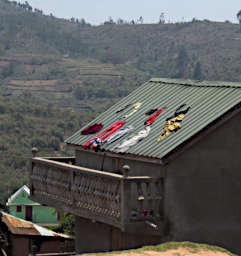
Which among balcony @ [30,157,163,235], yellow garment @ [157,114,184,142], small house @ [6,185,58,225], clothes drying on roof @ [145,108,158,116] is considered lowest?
small house @ [6,185,58,225]

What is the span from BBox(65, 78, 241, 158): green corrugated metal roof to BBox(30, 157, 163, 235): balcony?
0.98 m

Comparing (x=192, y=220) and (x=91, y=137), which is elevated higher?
(x=91, y=137)

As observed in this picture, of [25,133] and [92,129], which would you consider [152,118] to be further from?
[25,133]

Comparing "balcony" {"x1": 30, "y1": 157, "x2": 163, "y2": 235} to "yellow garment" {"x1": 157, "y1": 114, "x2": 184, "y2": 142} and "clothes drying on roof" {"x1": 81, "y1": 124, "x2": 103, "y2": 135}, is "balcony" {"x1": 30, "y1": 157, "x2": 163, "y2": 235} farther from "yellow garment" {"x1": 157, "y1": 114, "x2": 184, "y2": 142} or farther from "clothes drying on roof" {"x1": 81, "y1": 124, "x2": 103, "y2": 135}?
"clothes drying on roof" {"x1": 81, "y1": 124, "x2": 103, "y2": 135}

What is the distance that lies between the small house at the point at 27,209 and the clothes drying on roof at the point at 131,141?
61989mm

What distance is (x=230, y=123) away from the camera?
1858cm

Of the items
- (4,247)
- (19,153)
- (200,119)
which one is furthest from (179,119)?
(19,153)

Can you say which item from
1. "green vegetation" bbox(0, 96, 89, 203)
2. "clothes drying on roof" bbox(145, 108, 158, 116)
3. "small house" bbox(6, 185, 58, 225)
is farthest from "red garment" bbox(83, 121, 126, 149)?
"green vegetation" bbox(0, 96, 89, 203)

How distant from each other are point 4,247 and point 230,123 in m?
9.49

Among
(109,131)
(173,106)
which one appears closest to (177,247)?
(173,106)

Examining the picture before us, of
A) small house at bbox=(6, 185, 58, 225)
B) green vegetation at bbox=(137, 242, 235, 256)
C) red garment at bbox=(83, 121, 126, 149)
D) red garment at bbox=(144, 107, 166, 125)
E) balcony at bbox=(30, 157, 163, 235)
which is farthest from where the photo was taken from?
small house at bbox=(6, 185, 58, 225)

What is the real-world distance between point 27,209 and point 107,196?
6680 centimetres

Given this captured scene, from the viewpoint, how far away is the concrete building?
58.0 ft

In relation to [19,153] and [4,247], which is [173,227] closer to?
[4,247]
